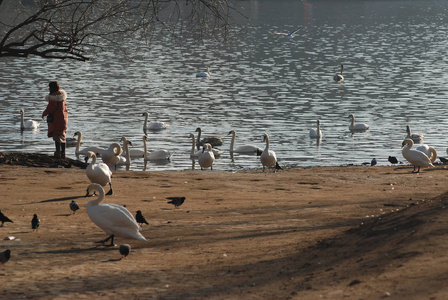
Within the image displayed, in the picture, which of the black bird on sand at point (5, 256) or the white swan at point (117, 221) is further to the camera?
the white swan at point (117, 221)

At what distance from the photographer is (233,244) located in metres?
11.0

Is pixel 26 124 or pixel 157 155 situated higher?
pixel 26 124

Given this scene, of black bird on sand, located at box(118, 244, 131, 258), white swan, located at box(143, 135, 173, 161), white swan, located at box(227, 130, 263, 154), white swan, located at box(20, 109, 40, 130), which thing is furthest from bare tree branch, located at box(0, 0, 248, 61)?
white swan, located at box(20, 109, 40, 130)

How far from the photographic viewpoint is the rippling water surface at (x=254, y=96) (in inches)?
1181

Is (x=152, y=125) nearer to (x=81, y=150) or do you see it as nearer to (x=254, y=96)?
(x=81, y=150)

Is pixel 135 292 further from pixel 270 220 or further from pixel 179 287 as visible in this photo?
pixel 270 220

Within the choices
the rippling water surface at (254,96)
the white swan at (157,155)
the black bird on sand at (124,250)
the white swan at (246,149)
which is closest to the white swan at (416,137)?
the rippling water surface at (254,96)

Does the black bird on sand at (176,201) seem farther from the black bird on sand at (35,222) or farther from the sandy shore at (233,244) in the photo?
the black bird on sand at (35,222)

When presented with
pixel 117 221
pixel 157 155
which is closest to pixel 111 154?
pixel 157 155

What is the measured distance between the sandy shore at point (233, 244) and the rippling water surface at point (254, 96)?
9.74 meters

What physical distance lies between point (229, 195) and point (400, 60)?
2008 inches

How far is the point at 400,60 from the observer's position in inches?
2522

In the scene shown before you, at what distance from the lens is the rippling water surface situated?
30.0 metres

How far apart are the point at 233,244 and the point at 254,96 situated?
106 ft
